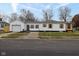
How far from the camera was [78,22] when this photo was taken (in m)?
11.0

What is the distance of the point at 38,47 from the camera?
11.2 m

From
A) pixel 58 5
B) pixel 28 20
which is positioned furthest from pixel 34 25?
pixel 58 5

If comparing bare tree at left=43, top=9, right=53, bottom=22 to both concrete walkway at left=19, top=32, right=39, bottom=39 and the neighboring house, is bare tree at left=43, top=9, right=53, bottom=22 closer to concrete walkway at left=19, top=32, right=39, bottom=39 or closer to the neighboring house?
the neighboring house

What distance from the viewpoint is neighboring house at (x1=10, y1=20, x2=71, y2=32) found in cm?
1122

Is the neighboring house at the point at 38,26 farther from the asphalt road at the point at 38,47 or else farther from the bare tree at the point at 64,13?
the asphalt road at the point at 38,47

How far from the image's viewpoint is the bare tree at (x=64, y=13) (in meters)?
11.0

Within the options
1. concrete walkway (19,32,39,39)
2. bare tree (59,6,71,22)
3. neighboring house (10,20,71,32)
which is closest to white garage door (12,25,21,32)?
neighboring house (10,20,71,32)

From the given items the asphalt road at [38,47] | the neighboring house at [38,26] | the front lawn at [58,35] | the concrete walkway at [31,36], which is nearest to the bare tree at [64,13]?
the neighboring house at [38,26]

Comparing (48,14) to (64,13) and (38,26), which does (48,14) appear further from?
(38,26)

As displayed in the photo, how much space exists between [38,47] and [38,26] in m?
0.63

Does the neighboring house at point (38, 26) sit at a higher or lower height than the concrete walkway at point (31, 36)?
higher

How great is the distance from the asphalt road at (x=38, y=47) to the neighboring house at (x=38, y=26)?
0.35 metres

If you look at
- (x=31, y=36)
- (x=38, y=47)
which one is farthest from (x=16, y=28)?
(x=38, y=47)

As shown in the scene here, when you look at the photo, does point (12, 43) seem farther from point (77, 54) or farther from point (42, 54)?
point (77, 54)
